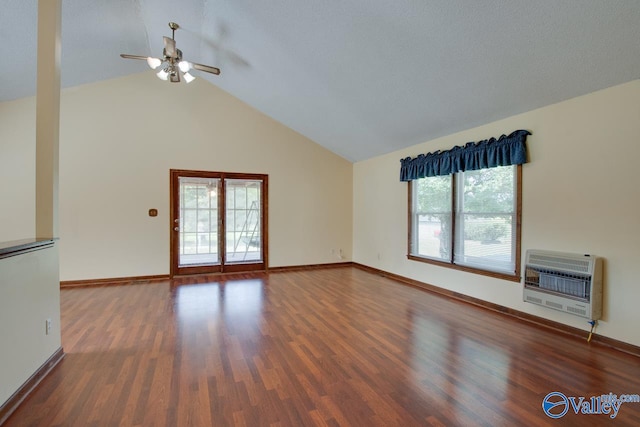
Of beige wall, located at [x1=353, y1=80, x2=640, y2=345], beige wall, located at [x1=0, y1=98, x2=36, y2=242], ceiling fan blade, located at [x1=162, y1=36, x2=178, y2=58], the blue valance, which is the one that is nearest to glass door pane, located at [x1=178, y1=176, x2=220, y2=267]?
beige wall, located at [x1=0, y1=98, x2=36, y2=242]

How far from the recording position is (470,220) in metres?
4.11

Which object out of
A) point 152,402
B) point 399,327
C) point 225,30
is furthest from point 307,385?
point 225,30

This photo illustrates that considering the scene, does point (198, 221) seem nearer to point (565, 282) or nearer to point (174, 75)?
point (174, 75)

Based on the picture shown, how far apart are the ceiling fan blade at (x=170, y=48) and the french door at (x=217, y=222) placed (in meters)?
2.45

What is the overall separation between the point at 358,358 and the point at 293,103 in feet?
13.5

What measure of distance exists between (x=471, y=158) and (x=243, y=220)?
4.19 meters

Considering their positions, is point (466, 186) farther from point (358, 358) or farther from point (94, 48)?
point (94, 48)

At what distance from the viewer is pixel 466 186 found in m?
4.18

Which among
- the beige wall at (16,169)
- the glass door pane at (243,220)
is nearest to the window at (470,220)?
the glass door pane at (243,220)

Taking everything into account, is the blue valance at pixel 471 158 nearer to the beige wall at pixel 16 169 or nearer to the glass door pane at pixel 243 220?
the glass door pane at pixel 243 220

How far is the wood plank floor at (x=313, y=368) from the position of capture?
1.79 m

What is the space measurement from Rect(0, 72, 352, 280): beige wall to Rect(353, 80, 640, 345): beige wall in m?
3.66

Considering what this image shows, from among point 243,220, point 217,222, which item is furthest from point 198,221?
point 243,220

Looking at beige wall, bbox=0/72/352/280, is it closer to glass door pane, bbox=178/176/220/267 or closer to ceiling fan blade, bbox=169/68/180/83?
glass door pane, bbox=178/176/220/267
